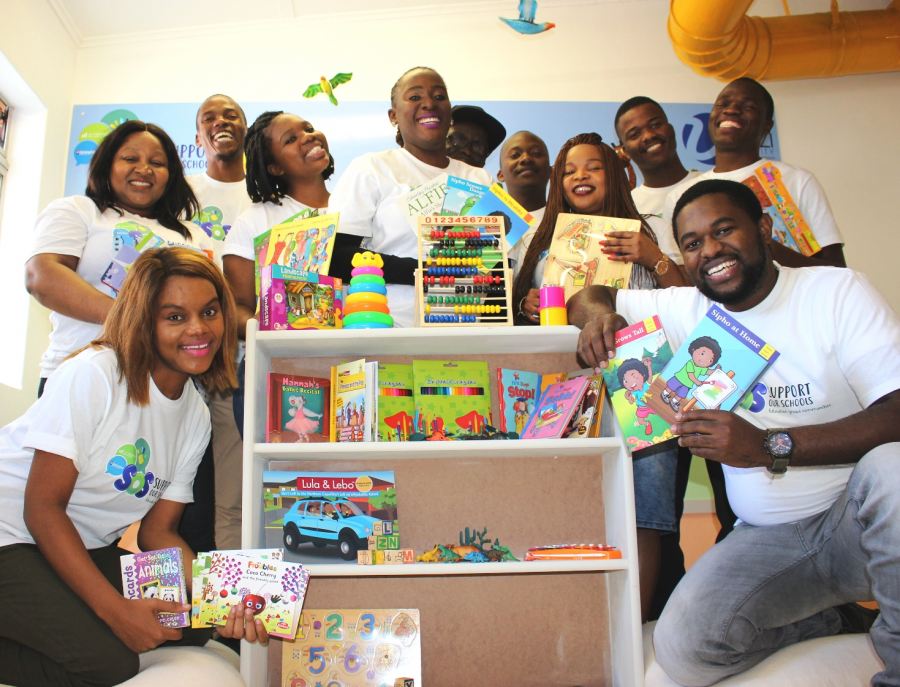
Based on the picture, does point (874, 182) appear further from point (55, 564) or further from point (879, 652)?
point (55, 564)

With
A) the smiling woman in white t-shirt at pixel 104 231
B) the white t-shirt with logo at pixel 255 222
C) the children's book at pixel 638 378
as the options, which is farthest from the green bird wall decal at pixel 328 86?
the children's book at pixel 638 378

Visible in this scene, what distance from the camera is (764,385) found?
6.86ft

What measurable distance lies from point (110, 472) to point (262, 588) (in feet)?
1.70

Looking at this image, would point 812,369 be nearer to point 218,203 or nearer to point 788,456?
point 788,456

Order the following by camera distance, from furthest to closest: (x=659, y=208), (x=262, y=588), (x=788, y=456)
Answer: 1. (x=659, y=208)
2. (x=262, y=588)
3. (x=788, y=456)

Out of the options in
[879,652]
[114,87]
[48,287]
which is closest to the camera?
[879,652]

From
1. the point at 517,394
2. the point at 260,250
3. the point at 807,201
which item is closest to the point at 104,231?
the point at 260,250

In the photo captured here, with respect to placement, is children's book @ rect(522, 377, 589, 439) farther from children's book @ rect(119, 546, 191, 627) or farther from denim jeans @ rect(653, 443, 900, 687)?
children's book @ rect(119, 546, 191, 627)

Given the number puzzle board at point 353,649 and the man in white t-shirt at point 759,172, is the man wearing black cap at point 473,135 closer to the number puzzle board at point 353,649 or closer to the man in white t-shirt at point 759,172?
the man in white t-shirt at point 759,172

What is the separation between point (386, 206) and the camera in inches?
113

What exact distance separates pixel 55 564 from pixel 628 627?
152 centimetres

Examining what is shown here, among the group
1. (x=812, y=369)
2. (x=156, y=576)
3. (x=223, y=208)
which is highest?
(x=223, y=208)

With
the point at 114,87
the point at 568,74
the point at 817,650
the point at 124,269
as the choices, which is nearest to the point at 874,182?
the point at 568,74

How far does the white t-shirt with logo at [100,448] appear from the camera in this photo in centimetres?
196
